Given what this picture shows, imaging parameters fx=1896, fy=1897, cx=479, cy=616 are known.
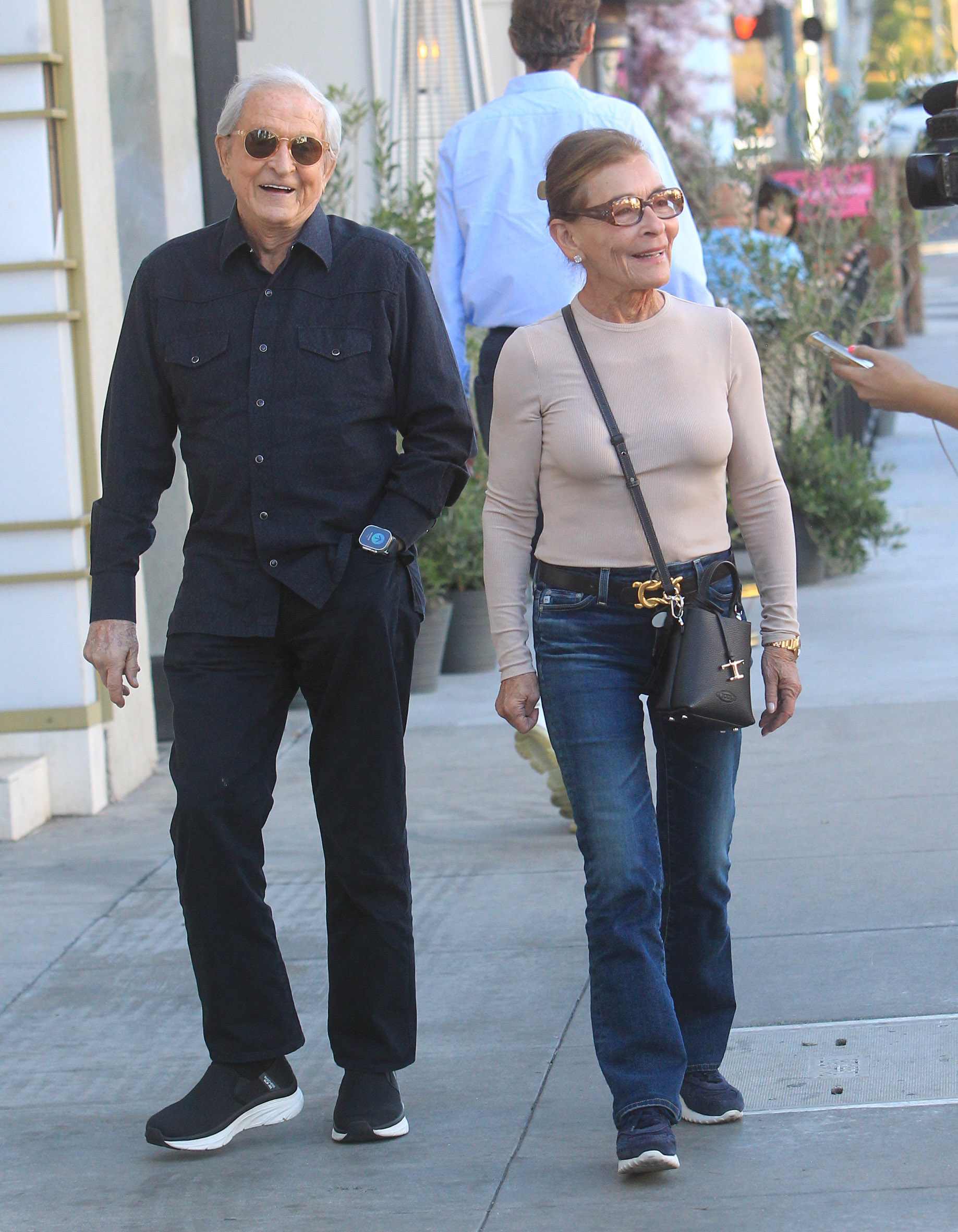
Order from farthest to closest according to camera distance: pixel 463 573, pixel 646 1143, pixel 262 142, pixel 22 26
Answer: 1. pixel 463 573
2. pixel 22 26
3. pixel 262 142
4. pixel 646 1143

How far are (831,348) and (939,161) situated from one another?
129 centimetres

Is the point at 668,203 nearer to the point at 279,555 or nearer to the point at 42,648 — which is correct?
the point at 279,555

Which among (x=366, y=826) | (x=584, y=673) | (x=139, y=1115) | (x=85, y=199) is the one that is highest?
(x=85, y=199)

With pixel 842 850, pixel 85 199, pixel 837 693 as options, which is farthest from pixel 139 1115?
pixel 837 693

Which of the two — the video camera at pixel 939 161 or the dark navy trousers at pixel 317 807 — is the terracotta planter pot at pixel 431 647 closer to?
the video camera at pixel 939 161

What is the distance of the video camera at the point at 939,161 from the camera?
4773 mm

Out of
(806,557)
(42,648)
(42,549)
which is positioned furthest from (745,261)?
(42,648)

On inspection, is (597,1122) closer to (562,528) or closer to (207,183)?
Result: (562,528)

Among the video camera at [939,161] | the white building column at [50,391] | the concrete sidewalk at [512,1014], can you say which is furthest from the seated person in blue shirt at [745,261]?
the video camera at [939,161]

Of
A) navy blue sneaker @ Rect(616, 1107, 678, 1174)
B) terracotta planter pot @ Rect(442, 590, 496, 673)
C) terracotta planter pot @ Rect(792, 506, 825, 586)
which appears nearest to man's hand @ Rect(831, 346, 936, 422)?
navy blue sneaker @ Rect(616, 1107, 678, 1174)

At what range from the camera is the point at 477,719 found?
743 centimetres

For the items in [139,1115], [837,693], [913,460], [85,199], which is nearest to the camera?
[139,1115]

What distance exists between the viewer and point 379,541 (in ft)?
12.0

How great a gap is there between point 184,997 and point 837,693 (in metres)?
3.47
